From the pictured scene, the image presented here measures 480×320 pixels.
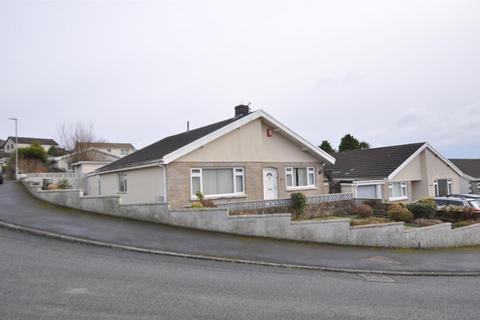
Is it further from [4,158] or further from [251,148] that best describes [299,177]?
[4,158]

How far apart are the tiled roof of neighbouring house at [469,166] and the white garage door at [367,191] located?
2063 centimetres

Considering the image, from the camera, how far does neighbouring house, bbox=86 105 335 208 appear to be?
1557cm

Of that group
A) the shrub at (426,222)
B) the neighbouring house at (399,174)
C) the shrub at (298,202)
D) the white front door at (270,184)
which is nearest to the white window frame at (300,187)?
the white front door at (270,184)

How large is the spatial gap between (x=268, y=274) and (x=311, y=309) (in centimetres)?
245

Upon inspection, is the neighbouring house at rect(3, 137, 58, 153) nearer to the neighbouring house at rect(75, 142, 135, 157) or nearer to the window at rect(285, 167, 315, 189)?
the neighbouring house at rect(75, 142, 135, 157)

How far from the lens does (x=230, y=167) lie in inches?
684

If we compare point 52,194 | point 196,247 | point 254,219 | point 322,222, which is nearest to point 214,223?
point 254,219

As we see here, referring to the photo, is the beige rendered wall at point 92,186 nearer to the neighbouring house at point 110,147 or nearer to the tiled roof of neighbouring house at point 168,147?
the tiled roof of neighbouring house at point 168,147

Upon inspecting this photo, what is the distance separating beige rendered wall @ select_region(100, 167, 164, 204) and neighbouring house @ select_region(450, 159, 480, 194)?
3072 centimetres

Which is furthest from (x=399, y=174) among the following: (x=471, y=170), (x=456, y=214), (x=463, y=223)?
(x=471, y=170)

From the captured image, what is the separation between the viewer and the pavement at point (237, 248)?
9773 millimetres

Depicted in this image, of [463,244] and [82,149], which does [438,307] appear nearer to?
[463,244]

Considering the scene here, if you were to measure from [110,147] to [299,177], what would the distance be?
5229 centimetres

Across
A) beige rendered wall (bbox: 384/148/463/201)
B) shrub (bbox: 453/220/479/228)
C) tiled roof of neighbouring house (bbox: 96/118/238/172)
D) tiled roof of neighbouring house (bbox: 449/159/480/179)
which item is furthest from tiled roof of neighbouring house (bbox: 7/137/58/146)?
shrub (bbox: 453/220/479/228)
